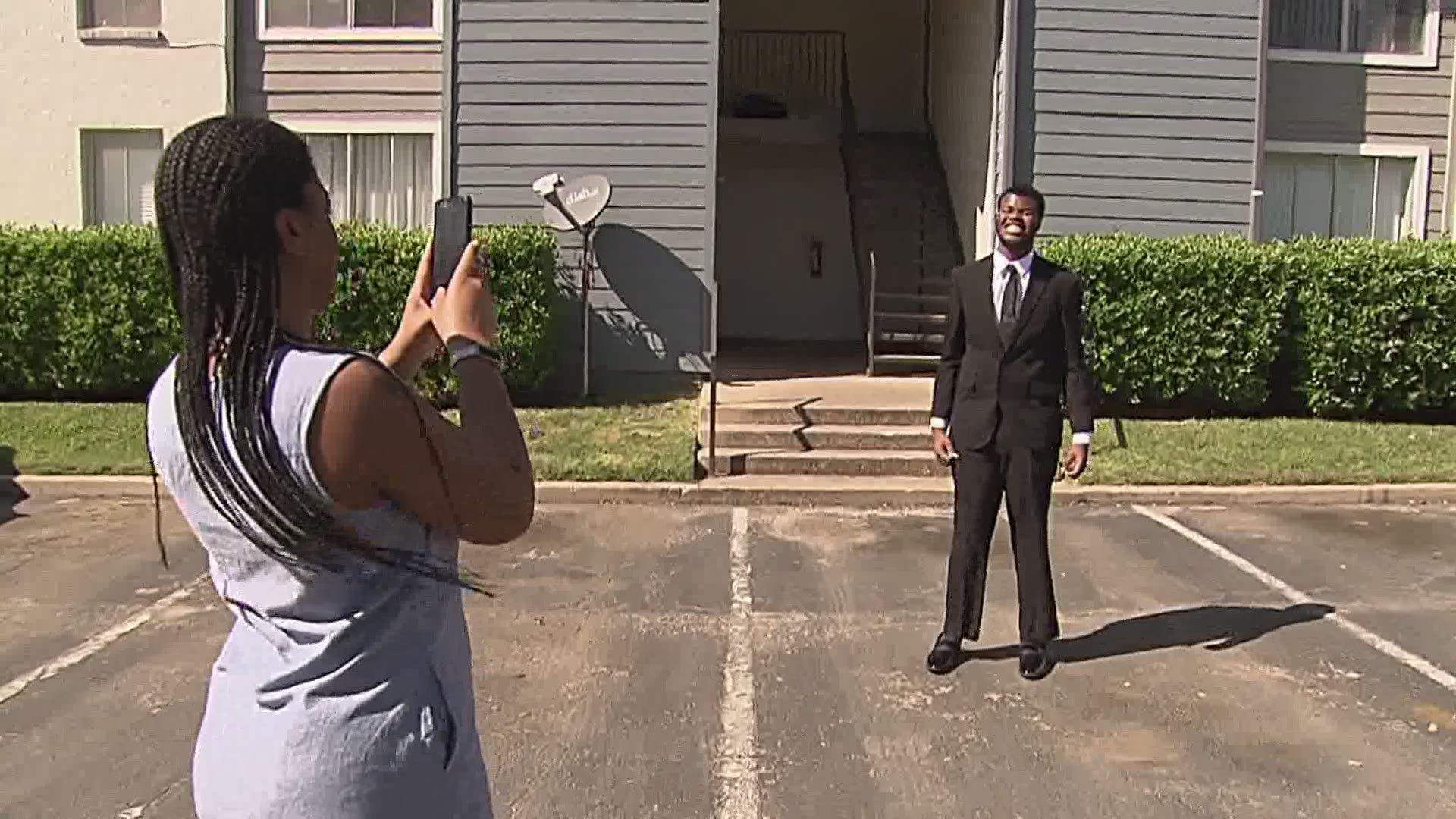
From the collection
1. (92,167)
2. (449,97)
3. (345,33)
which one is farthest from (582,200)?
(92,167)

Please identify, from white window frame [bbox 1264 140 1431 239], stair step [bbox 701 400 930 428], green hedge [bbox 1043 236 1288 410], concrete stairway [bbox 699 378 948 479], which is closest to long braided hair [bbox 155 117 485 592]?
concrete stairway [bbox 699 378 948 479]

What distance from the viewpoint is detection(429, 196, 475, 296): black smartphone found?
1.90m

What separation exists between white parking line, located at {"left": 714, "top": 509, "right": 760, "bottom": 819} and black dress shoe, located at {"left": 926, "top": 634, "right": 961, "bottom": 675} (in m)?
0.75

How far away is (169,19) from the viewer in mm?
13797

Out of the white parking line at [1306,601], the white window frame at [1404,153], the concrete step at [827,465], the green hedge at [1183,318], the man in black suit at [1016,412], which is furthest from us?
the white window frame at [1404,153]

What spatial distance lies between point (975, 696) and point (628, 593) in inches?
90.2

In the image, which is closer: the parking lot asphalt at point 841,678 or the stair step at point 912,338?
the parking lot asphalt at point 841,678

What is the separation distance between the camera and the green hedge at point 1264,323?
12.0 m

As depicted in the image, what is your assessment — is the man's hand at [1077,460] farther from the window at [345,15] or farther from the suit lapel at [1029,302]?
the window at [345,15]

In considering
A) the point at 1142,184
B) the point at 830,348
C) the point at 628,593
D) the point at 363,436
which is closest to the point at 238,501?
the point at 363,436

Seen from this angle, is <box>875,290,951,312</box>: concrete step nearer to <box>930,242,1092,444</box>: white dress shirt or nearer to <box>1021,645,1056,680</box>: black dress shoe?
<box>930,242,1092,444</box>: white dress shirt

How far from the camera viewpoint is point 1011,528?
572 centimetres

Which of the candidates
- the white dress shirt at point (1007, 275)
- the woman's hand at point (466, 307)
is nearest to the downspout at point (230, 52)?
the white dress shirt at point (1007, 275)

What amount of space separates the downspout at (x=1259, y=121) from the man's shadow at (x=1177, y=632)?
25.0ft
